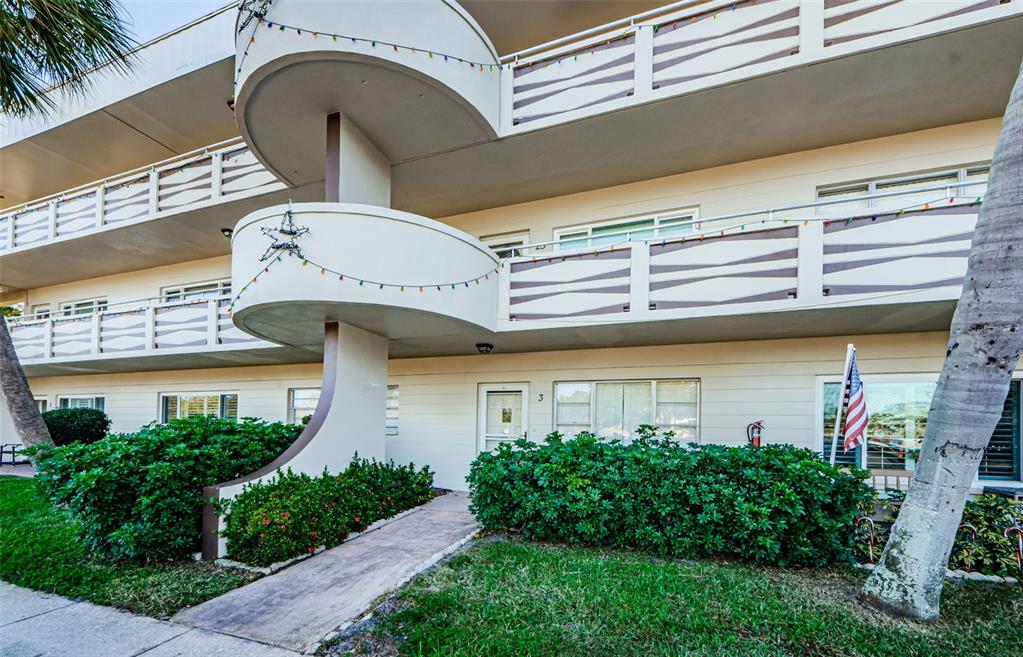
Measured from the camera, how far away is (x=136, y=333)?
12359 mm

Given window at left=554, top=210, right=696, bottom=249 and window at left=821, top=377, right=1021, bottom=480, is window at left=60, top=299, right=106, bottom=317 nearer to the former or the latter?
window at left=554, top=210, right=696, bottom=249

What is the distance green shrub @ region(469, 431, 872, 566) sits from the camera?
18.1 ft

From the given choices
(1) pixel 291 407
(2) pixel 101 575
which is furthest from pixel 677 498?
(1) pixel 291 407

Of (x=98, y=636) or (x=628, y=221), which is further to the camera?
(x=628, y=221)

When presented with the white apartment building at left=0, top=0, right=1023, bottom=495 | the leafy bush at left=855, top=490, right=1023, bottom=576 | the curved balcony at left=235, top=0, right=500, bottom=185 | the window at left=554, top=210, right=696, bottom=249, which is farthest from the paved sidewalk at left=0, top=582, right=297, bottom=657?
the window at left=554, top=210, right=696, bottom=249

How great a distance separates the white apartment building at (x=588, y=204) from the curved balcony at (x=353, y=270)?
0.04m

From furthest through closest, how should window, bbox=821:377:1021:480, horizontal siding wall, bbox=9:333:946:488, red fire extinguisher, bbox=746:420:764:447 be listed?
1. red fire extinguisher, bbox=746:420:764:447
2. horizontal siding wall, bbox=9:333:946:488
3. window, bbox=821:377:1021:480

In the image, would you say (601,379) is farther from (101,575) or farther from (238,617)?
(101,575)

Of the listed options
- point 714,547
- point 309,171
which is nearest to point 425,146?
point 309,171

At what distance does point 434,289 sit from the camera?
23.9 feet

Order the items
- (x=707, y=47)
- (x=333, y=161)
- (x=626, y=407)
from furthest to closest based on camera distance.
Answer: (x=626, y=407) → (x=333, y=161) → (x=707, y=47)

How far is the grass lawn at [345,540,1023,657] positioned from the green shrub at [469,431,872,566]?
1.20 ft

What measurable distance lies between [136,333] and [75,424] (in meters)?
4.05

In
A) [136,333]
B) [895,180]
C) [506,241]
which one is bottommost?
[136,333]
